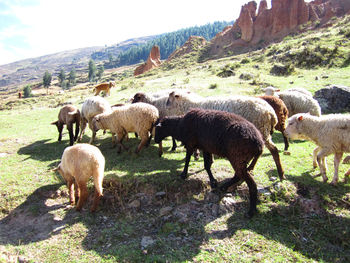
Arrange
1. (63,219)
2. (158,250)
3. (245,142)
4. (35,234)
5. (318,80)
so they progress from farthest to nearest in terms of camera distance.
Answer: (318,80), (63,219), (35,234), (245,142), (158,250)

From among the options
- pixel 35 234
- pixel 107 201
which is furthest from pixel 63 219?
pixel 107 201

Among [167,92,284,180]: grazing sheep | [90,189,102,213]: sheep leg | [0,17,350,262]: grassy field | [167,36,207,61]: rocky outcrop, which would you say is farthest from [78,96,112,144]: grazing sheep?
[167,36,207,61]: rocky outcrop

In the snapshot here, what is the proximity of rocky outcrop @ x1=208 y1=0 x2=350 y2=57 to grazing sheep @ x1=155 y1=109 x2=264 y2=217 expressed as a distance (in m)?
56.7

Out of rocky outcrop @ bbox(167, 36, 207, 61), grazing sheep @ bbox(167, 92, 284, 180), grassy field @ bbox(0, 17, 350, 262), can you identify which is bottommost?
grassy field @ bbox(0, 17, 350, 262)

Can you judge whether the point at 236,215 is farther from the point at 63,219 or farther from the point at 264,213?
the point at 63,219

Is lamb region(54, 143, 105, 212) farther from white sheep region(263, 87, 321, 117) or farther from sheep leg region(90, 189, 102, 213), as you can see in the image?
white sheep region(263, 87, 321, 117)

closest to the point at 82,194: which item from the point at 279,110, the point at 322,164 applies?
the point at 322,164

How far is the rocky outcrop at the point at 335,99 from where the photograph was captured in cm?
1173

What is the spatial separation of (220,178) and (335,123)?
10.7 feet

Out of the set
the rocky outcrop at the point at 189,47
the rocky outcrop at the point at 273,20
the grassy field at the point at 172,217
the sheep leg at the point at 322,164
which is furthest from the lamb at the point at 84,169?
the rocky outcrop at the point at 189,47

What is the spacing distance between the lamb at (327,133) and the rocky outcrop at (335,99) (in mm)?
6637

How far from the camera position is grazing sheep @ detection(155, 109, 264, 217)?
16.0 ft

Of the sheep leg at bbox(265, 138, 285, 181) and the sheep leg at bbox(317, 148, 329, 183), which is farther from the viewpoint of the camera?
the sheep leg at bbox(265, 138, 285, 181)

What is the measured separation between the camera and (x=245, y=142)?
191 inches
